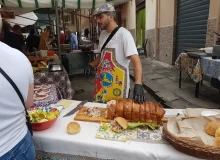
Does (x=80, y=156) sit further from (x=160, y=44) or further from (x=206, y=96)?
(x=160, y=44)

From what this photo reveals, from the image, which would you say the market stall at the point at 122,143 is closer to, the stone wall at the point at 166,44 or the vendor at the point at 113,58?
the vendor at the point at 113,58

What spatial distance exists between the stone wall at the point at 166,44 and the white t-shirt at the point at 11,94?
849 cm

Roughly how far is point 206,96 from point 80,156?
4320 mm

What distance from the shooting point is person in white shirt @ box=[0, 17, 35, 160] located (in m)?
0.98

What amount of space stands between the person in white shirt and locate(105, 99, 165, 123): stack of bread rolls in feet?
2.27

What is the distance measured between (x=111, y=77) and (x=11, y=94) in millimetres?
1347

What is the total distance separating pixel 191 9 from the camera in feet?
23.0

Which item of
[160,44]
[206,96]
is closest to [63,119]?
[206,96]

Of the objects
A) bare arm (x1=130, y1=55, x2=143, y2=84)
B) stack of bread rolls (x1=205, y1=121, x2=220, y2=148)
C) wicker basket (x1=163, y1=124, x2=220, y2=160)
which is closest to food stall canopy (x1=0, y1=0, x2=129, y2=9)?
bare arm (x1=130, y1=55, x2=143, y2=84)

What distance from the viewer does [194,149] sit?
1.13 meters

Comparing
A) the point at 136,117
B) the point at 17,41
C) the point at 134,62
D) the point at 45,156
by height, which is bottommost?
the point at 45,156

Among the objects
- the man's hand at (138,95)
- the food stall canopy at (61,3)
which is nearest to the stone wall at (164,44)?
the food stall canopy at (61,3)

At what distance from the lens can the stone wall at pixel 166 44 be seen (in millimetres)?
8795

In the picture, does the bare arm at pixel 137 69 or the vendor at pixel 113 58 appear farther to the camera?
the vendor at pixel 113 58
